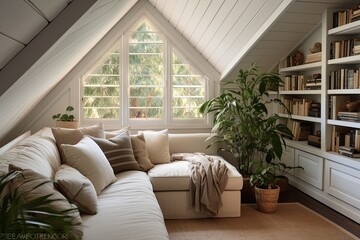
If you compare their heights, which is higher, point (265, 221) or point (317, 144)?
point (317, 144)

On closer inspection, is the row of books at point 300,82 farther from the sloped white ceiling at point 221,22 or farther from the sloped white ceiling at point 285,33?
the sloped white ceiling at point 221,22

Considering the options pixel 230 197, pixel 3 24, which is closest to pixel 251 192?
pixel 230 197

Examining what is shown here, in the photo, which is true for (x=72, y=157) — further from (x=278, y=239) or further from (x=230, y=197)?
(x=278, y=239)

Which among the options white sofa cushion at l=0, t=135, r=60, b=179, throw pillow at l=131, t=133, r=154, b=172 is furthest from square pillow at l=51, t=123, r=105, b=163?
throw pillow at l=131, t=133, r=154, b=172

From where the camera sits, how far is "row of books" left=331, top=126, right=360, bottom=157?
329cm

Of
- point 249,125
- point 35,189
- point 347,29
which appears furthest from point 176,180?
point 347,29

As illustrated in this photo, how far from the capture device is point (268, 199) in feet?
11.3

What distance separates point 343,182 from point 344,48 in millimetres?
1365

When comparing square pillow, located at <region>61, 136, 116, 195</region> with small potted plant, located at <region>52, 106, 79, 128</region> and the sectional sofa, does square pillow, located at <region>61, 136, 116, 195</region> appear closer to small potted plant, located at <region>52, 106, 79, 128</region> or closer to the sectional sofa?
the sectional sofa

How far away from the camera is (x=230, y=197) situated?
335cm

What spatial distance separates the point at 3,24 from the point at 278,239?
102 inches

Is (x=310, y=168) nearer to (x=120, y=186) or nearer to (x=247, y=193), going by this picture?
(x=247, y=193)

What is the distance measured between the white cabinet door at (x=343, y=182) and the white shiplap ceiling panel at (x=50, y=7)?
2.87m

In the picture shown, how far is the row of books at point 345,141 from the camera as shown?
3289 mm
